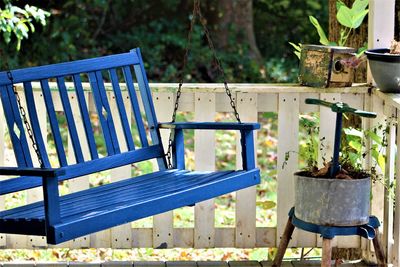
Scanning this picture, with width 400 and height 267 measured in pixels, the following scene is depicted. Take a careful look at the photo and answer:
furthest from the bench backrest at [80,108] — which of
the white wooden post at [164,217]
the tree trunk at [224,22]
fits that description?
the tree trunk at [224,22]

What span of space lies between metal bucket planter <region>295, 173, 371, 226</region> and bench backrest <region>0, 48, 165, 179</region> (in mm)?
691

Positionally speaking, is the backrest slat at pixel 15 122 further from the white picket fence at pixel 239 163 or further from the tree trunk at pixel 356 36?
the tree trunk at pixel 356 36

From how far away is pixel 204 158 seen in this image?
450 cm

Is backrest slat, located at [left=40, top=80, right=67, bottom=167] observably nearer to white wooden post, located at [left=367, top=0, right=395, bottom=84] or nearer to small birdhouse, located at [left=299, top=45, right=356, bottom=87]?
small birdhouse, located at [left=299, top=45, right=356, bottom=87]

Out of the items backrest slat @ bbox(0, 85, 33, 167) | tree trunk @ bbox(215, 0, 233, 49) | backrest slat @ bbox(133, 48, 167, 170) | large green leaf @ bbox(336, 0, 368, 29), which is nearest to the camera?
backrest slat @ bbox(0, 85, 33, 167)

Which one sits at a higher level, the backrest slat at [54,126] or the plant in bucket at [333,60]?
the plant in bucket at [333,60]

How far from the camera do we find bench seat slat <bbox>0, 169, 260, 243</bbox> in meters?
3.39

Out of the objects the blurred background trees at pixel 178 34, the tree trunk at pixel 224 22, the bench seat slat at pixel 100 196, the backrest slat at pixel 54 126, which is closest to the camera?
the bench seat slat at pixel 100 196

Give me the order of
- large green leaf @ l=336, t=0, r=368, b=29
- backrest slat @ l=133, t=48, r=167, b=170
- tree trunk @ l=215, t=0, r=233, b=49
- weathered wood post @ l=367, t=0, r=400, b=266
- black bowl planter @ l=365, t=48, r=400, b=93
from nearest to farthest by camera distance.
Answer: black bowl planter @ l=365, t=48, r=400, b=93 → backrest slat @ l=133, t=48, r=167, b=170 → weathered wood post @ l=367, t=0, r=400, b=266 → large green leaf @ l=336, t=0, r=368, b=29 → tree trunk @ l=215, t=0, r=233, b=49

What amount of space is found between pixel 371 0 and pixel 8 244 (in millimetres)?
1942

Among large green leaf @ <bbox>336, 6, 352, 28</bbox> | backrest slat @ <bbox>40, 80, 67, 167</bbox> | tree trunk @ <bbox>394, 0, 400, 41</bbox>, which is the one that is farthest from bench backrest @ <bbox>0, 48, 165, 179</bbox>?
tree trunk @ <bbox>394, 0, 400, 41</bbox>

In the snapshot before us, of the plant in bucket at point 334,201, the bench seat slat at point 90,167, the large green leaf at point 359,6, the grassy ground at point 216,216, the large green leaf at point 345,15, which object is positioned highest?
the large green leaf at point 359,6

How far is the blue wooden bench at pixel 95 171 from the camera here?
336 centimetres

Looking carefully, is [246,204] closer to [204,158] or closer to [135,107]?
[204,158]
